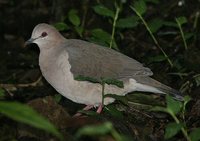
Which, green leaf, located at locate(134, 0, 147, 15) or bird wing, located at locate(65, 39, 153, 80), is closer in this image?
bird wing, located at locate(65, 39, 153, 80)

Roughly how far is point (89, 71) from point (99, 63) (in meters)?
0.13

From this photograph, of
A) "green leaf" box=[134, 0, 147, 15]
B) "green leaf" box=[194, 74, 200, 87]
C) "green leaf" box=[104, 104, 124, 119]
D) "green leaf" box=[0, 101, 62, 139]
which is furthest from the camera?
"green leaf" box=[134, 0, 147, 15]

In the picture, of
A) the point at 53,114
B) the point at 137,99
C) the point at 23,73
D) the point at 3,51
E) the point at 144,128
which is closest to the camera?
the point at 53,114

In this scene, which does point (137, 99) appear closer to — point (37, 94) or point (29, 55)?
point (37, 94)

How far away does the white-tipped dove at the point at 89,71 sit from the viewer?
16.1 feet

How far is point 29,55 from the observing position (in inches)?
282

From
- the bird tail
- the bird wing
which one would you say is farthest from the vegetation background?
the bird wing

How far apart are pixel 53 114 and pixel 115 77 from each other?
28.6 inches

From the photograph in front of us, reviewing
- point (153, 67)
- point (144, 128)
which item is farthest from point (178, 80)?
point (144, 128)

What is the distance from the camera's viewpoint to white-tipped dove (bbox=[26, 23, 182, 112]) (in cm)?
491

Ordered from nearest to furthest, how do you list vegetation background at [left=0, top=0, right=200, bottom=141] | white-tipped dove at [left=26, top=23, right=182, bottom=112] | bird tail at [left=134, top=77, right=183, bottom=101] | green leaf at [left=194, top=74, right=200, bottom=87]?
1. vegetation background at [left=0, top=0, right=200, bottom=141]
2. white-tipped dove at [left=26, top=23, right=182, bottom=112]
3. bird tail at [left=134, top=77, right=183, bottom=101]
4. green leaf at [left=194, top=74, right=200, bottom=87]

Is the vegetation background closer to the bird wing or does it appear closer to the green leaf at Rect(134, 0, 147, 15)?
the green leaf at Rect(134, 0, 147, 15)

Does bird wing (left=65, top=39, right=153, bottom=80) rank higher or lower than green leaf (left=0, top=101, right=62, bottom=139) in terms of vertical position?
lower

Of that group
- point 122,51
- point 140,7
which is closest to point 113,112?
point 140,7
